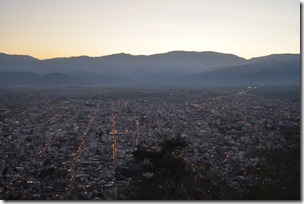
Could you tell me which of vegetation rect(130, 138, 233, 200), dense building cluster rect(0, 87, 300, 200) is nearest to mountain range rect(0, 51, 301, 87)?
dense building cluster rect(0, 87, 300, 200)

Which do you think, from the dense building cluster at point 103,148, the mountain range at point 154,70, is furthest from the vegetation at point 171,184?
the mountain range at point 154,70

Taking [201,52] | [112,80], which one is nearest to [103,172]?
[112,80]

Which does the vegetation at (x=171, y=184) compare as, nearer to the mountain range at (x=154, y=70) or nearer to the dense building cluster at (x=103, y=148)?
the dense building cluster at (x=103, y=148)


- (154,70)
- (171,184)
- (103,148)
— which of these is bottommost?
(103,148)

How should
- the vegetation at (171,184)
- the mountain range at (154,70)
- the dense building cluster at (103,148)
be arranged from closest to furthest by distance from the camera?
the vegetation at (171,184) → the dense building cluster at (103,148) → the mountain range at (154,70)

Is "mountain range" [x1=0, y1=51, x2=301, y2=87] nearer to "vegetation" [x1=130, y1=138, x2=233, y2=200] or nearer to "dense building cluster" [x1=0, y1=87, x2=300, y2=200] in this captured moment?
"dense building cluster" [x1=0, y1=87, x2=300, y2=200]

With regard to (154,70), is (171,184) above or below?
below

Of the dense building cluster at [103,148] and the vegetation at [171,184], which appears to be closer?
the vegetation at [171,184]

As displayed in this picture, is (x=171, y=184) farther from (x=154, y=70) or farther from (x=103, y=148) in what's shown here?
(x=154, y=70)

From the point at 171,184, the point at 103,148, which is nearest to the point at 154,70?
the point at 103,148
